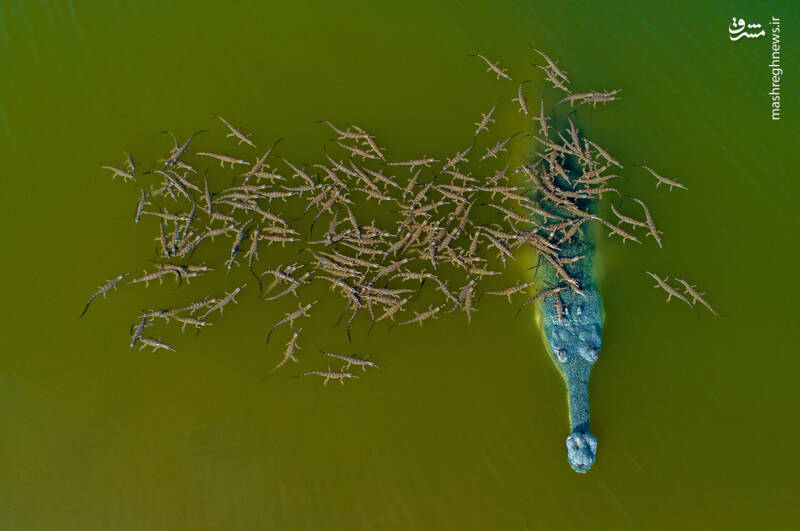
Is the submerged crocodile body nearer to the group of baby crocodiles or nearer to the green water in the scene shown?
the group of baby crocodiles

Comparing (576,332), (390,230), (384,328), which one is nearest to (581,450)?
(576,332)

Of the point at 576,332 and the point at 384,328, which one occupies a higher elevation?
the point at 384,328

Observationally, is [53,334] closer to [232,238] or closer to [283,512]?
[232,238]

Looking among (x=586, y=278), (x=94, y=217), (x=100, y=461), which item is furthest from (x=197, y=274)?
(x=586, y=278)

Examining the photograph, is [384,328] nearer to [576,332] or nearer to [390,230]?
[390,230]

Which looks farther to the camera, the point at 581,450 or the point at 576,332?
the point at 576,332

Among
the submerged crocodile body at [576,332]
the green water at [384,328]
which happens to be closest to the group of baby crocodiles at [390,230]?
the submerged crocodile body at [576,332]
